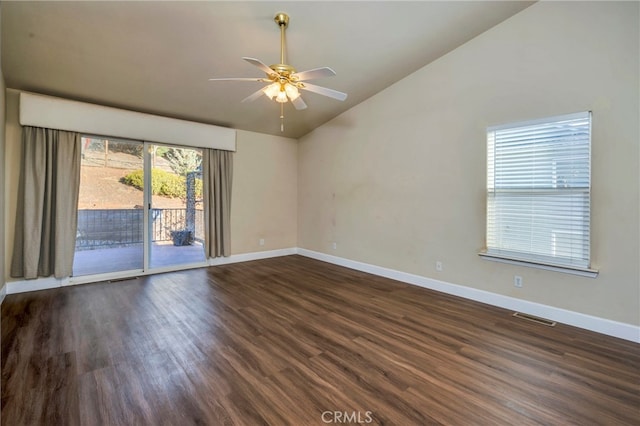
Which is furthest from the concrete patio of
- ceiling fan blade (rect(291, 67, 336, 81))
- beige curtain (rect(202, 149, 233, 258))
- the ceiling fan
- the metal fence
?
ceiling fan blade (rect(291, 67, 336, 81))

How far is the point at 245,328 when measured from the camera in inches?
113

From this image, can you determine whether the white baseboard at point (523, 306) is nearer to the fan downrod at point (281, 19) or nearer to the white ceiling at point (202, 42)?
the white ceiling at point (202, 42)

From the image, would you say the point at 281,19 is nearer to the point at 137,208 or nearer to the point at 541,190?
the point at 541,190

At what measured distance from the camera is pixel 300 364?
224 centimetres

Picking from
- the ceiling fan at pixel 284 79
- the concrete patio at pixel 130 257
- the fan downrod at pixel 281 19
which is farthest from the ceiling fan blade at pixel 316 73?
the concrete patio at pixel 130 257

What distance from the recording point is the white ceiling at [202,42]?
277 centimetres

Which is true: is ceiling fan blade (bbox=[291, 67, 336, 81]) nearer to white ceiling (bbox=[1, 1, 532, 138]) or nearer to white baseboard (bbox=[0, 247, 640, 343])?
white ceiling (bbox=[1, 1, 532, 138])

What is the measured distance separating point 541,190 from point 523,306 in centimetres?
134

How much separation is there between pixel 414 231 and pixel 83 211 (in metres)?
5.02

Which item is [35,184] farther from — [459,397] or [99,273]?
[459,397]

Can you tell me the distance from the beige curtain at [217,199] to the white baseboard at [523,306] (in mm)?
2764

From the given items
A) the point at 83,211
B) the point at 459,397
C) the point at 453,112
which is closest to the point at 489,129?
the point at 453,112

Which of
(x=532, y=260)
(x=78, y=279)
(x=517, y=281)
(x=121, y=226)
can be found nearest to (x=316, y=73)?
(x=532, y=260)

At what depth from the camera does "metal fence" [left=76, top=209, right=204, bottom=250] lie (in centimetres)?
431
